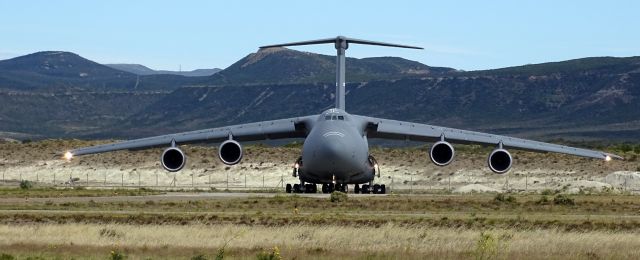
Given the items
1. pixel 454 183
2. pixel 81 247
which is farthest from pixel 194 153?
pixel 81 247

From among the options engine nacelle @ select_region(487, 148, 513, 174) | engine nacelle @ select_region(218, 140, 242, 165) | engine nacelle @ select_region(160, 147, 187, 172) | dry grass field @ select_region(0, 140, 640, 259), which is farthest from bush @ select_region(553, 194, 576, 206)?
engine nacelle @ select_region(160, 147, 187, 172)

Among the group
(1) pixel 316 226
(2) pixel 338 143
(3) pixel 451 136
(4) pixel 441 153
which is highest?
(3) pixel 451 136

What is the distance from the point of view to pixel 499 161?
46.2m

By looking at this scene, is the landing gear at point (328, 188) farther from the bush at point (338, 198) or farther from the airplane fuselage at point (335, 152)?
the bush at point (338, 198)

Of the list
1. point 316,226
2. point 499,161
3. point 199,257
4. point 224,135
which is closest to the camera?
point 199,257

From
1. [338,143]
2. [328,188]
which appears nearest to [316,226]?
[338,143]

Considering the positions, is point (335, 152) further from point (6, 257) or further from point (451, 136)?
point (6, 257)

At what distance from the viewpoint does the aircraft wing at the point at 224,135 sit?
155ft

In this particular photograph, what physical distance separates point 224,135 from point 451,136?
7.93 metres

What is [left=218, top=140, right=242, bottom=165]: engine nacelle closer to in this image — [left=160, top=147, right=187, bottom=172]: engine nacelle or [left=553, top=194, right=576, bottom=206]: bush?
[left=160, top=147, right=187, bottom=172]: engine nacelle

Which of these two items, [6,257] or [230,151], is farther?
[230,151]

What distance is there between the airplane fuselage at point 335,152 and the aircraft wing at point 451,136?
3.81ft

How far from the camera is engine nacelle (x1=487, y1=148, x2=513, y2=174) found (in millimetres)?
45938

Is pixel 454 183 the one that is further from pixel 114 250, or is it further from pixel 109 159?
pixel 114 250
